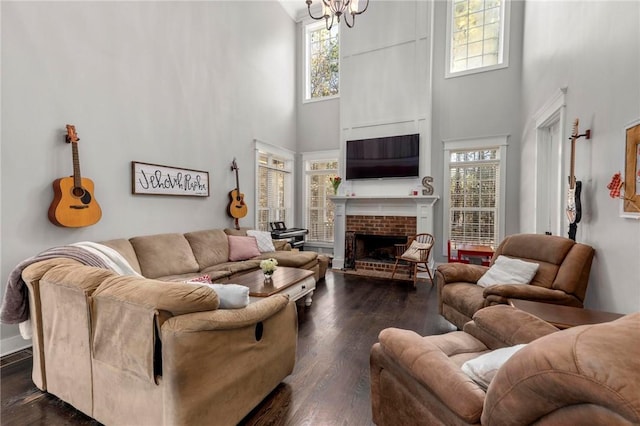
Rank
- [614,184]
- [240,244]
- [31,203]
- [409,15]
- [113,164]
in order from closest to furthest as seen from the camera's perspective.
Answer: [614,184] < [31,203] < [113,164] < [240,244] < [409,15]

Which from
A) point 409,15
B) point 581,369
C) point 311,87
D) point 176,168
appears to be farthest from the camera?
→ point 311,87

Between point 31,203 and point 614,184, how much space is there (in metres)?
4.61

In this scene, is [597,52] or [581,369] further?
[597,52]

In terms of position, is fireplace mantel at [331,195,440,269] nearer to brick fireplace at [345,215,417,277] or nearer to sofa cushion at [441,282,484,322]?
brick fireplace at [345,215,417,277]

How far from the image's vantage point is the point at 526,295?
2189 millimetres

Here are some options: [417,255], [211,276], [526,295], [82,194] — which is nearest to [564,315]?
[526,295]

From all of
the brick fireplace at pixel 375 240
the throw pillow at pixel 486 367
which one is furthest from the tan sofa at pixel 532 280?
the brick fireplace at pixel 375 240

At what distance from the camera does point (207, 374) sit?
1.37 metres

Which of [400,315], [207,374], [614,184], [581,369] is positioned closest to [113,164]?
[207,374]

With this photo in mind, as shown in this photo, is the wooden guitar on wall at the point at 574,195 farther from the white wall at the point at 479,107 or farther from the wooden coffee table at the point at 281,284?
the wooden coffee table at the point at 281,284

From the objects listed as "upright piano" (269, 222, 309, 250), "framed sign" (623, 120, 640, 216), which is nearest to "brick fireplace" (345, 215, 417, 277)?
"upright piano" (269, 222, 309, 250)

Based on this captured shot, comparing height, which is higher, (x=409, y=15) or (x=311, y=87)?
(x=409, y=15)

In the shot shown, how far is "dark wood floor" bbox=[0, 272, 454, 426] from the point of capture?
66.4 inches

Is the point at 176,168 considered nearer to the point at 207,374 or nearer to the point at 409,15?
the point at 207,374
